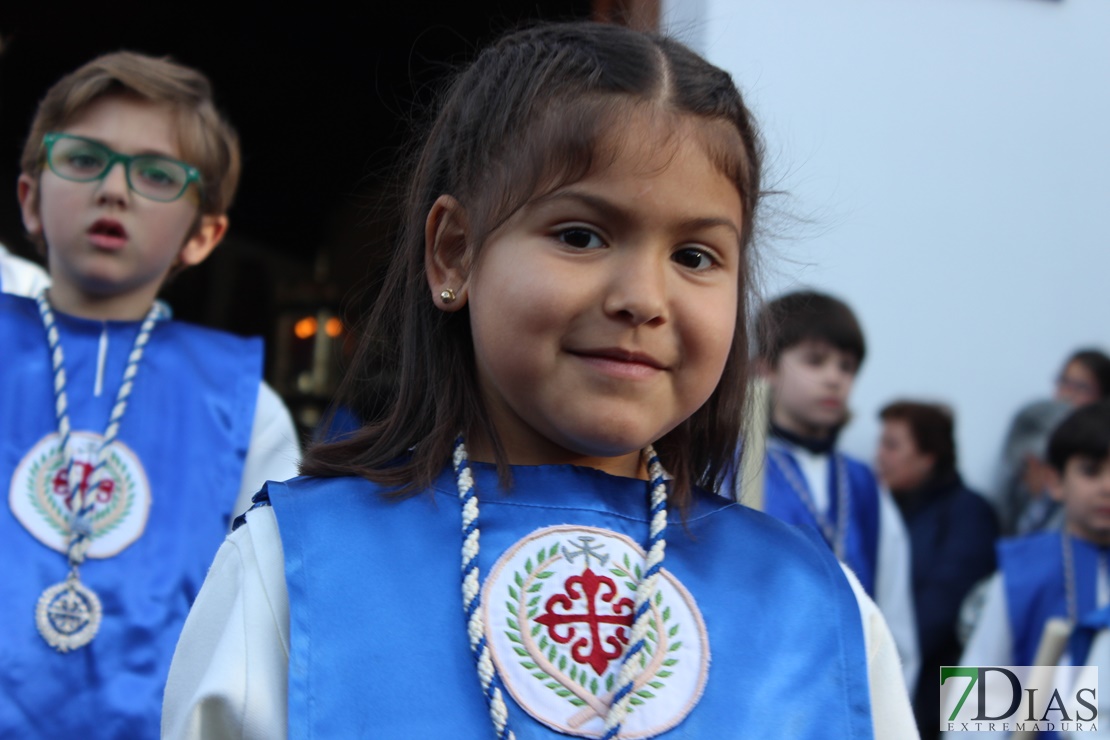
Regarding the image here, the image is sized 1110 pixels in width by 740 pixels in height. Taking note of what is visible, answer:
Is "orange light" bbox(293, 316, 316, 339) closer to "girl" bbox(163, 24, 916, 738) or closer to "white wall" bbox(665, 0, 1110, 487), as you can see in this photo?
"white wall" bbox(665, 0, 1110, 487)

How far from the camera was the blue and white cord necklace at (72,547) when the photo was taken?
2014mm

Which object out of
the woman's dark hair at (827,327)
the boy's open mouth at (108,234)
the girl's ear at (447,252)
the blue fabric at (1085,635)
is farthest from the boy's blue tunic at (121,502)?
the blue fabric at (1085,635)

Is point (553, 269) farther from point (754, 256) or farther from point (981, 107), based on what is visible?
point (981, 107)

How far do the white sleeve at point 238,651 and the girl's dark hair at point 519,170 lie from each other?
141 millimetres

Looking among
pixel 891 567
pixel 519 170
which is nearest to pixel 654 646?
pixel 519 170

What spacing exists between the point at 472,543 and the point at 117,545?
1.06 meters

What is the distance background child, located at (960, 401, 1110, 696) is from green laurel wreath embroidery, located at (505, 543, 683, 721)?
2.48 m

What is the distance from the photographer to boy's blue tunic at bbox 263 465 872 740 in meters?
1.17

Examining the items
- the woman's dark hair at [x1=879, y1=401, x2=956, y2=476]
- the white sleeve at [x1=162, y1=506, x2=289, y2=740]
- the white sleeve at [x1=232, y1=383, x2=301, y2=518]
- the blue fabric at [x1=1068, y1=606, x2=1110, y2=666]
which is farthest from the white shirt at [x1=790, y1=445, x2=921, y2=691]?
the white sleeve at [x1=162, y1=506, x2=289, y2=740]

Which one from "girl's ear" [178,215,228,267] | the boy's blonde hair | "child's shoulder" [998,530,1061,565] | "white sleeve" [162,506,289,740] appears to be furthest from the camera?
"child's shoulder" [998,530,1061,565]

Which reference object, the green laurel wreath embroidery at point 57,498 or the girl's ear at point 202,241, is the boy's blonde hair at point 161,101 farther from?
the green laurel wreath embroidery at point 57,498

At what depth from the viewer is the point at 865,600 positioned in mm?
1413

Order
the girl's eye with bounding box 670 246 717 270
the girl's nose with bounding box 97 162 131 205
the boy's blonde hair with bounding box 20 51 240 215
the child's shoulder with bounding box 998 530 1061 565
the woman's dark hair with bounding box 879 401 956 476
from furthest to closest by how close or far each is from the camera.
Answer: the woman's dark hair with bounding box 879 401 956 476 < the child's shoulder with bounding box 998 530 1061 565 < the boy's blonde hair with bounding box 20 51 240 215 < the girl's nose with bounding box 97 162 131 205 < the girl's eye with bounding box 670 246 717 270
